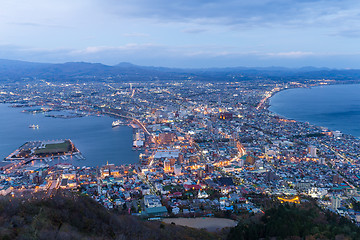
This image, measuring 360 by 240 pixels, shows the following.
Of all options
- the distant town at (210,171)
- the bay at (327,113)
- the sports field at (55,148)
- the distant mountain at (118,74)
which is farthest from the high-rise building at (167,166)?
the distant mountain at (118,74)

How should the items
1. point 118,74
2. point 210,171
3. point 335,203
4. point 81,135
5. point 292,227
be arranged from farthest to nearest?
point 118,74 < point 81,135 < point 210,171 < point 335,203 < point 292,227

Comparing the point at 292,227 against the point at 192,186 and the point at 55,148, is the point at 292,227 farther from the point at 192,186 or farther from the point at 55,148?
the point at 55,148

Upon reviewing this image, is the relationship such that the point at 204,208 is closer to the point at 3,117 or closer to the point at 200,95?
the point at 3,117

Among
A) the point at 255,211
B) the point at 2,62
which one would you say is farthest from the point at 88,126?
the point at 2,62

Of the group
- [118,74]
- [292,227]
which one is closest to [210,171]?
[292,227]

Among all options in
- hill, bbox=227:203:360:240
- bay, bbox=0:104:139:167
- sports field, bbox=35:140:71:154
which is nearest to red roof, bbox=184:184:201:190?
hill, bbox=227:203:360:240

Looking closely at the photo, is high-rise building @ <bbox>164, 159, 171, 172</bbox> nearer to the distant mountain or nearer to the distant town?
the distant town
